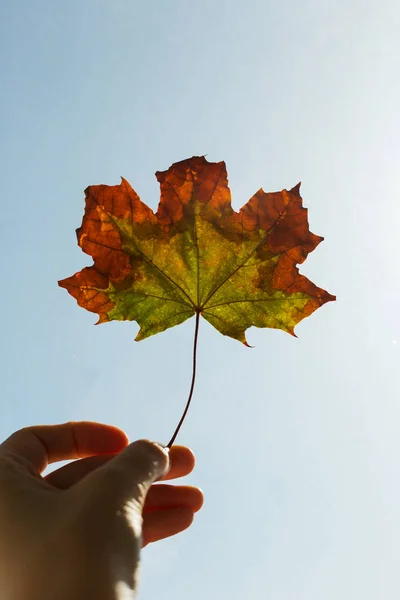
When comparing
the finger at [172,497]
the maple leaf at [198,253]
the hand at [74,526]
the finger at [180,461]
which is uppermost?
the maple leaf at [198,253]

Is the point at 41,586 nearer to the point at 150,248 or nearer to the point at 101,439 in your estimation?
the point at 101,439

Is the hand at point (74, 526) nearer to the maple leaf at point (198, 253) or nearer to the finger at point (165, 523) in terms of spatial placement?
the finger at point (165, 523)

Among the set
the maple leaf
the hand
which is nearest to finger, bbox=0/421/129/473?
the hand

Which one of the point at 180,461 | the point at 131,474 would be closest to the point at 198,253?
the point at 180,461

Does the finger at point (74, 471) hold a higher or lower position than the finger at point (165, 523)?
higher

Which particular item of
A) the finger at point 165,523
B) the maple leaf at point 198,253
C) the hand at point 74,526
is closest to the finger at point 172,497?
the finger at point 165,523

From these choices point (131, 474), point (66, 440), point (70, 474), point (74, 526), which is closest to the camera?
point (74, 526)

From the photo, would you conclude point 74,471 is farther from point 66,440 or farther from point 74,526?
point 74,526
